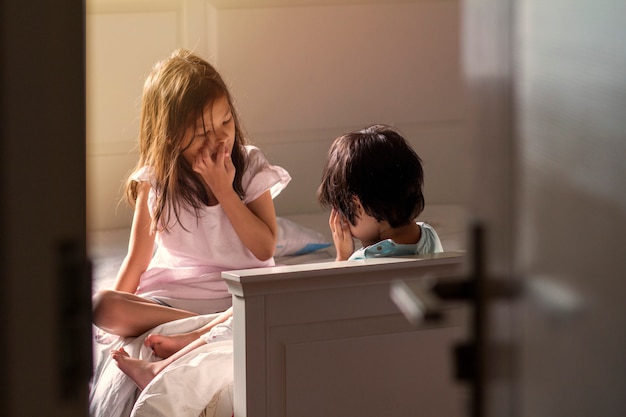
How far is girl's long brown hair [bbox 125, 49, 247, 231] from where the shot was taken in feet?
7.03

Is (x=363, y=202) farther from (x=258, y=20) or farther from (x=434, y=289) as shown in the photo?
(x=258, y=20)

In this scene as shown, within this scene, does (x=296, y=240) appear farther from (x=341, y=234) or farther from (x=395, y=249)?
(x=395, y=249)

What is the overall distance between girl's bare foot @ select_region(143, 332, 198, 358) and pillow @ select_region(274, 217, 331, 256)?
2.56ft

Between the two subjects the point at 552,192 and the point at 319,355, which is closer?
the point at 552,192

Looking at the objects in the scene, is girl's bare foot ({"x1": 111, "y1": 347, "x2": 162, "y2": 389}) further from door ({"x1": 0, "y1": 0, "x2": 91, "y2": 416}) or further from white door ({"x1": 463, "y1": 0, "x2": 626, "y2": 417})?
white door ({"x1": 463, "y1": 0, "x2": 626, "y2": 417})

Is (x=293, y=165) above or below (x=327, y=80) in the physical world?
below

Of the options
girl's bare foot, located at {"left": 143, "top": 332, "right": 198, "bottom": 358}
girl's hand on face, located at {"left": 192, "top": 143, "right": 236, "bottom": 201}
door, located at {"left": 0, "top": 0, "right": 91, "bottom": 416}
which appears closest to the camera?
door, located at {"left": 0, "top": 0, "right": 91, "bottom": 416}

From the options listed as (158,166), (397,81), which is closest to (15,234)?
(158,166)

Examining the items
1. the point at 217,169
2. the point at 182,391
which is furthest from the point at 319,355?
the point at 217,169

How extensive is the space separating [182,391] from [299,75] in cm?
176

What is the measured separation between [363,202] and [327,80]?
142 centimetres

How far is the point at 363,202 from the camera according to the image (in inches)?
73.2

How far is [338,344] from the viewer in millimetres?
1582

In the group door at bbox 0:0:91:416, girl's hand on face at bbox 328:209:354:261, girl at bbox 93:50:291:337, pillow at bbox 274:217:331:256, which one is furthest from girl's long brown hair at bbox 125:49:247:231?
door at bbox 0:0:91:416
